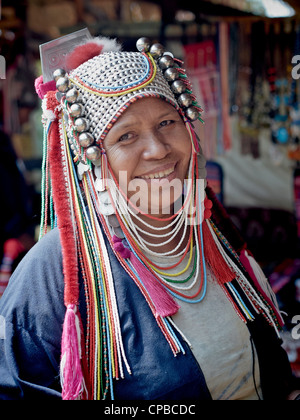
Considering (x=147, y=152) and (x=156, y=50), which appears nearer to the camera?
(x=147, y=152)

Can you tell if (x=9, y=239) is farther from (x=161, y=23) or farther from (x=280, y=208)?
(x=280, y=208)

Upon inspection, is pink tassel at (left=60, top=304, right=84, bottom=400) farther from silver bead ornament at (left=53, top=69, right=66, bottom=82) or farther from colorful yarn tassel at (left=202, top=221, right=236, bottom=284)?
silver bead ornament at (left=53, top=69, right=66, bottom=82)

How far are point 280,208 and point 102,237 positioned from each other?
3420 mm

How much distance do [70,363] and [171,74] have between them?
3.54ft

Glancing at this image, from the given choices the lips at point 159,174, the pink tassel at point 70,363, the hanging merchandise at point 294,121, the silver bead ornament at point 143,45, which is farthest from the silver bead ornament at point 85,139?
the hanging merchandise at point 294,121

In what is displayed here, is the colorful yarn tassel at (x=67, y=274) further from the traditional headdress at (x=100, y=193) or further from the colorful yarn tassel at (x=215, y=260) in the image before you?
the colorful yarn tassel at (x=215, y=260)

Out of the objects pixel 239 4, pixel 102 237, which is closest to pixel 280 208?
pixel 239 4

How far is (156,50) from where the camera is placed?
1.75 meters

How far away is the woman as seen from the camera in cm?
147

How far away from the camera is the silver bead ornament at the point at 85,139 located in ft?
5.22

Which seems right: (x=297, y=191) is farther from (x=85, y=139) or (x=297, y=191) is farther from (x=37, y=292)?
(x=37, y=292)
